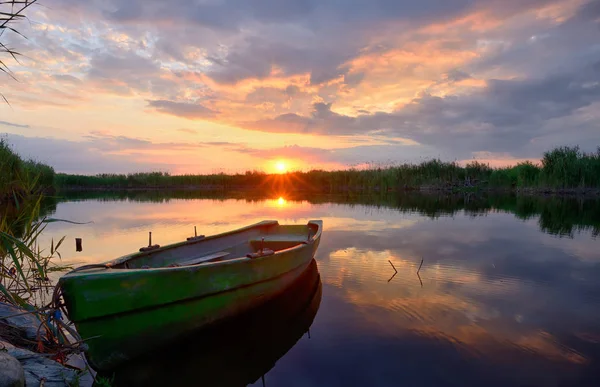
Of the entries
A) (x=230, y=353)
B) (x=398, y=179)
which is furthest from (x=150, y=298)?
(x=398, y=179)

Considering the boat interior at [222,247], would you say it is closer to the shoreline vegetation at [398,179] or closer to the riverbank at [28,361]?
the riverbank at [28,361]

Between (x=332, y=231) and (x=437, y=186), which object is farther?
(x=437, y=186)

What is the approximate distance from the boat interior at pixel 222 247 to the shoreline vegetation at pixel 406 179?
938 inches

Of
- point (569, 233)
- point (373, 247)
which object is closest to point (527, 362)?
point (373, 247)

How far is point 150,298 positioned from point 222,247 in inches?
142

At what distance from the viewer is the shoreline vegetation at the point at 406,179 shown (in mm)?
28531

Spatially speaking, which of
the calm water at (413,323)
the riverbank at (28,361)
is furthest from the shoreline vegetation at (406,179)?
the riverbank at (28,361)

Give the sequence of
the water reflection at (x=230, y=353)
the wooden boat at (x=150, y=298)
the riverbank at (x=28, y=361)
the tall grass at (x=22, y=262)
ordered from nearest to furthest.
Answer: the riverbank at (x=28, y=361) → the tall grass at (x=22, y=262) → the wooden boat at (x=150, y=298) → the water reflection at (x=230, y=353)

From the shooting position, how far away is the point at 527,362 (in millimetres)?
4262

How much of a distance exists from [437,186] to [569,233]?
21.8 meters

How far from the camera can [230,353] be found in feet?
15.1

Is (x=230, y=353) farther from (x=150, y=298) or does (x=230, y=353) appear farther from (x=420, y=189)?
(x=420, y=189)

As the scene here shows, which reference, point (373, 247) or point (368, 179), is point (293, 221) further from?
point (368, 179)

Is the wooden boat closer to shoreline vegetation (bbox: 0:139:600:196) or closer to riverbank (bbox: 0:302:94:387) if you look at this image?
riverbank (bbox: 0:302:94:387)
